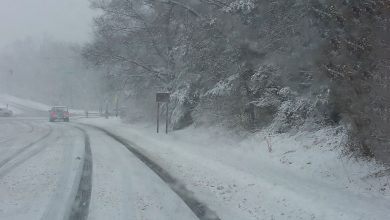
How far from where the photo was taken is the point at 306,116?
1619cm

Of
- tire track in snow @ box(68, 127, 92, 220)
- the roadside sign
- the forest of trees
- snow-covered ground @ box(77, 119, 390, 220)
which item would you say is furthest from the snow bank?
tire track in snow @ box(68, 127, 92, 220)

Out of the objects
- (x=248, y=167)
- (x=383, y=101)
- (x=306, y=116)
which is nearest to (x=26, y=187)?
(x=248, y=167)

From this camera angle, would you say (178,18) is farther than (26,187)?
Yes

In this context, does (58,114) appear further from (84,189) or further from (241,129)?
(84,189)

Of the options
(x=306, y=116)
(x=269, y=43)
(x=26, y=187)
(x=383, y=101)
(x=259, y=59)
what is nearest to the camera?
(x=383, y=101)

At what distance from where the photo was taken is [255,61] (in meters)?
19.2

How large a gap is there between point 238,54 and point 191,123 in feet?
29.1

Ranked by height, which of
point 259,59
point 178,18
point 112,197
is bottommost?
point 112,197

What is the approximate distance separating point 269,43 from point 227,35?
2.95 meters

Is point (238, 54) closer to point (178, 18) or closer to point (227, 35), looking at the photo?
point (227, 35)

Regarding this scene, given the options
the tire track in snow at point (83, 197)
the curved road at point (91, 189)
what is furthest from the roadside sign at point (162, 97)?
the tire track in snow at point (83, 197)

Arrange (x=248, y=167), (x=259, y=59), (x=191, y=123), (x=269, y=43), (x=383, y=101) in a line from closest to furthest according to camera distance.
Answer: (x=383, y=101) < (x=248, y=167) < (x=269, y=43) < (x=259, y=59) < (x=191, y=123)

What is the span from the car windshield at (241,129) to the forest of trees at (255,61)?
5 cm

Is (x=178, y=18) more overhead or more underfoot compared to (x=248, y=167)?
more overhead
